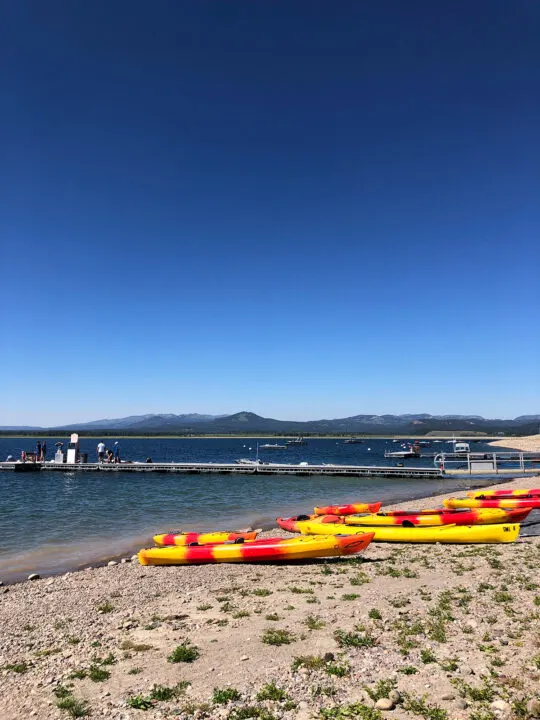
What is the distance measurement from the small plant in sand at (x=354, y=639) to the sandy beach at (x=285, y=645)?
0.03 m

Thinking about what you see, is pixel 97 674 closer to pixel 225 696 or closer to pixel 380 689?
pixel 225 696

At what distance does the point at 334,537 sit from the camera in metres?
16.7

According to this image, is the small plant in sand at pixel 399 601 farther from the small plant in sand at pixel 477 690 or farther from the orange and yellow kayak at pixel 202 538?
the orange and yellow kayak at pixel 202 538

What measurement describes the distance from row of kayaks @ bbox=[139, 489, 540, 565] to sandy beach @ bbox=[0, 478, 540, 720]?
4.63ft

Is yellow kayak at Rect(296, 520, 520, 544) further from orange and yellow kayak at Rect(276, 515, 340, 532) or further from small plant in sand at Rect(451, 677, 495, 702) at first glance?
small plant in sand at Rect(451, 677, 495, 702)

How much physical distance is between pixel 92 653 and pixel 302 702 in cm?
462

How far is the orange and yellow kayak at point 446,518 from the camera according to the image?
65.8 ft

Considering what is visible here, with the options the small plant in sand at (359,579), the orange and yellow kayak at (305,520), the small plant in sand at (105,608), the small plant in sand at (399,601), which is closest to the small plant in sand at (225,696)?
the small plant in sand at (399,601)

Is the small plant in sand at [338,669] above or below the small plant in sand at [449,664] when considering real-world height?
below

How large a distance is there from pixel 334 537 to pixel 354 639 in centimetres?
816

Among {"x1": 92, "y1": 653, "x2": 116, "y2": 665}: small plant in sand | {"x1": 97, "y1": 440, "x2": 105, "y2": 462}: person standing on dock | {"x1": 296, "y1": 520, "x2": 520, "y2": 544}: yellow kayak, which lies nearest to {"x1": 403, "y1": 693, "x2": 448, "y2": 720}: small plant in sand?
{"x1": 92, "y1": 653, "x2": 116, "y2": 665}: small plant in sand

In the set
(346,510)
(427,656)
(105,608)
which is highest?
(427,656)

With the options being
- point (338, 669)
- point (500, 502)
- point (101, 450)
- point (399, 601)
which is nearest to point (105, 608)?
point (338, 669)

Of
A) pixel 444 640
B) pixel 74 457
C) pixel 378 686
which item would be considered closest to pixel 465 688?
pixel 378 686
